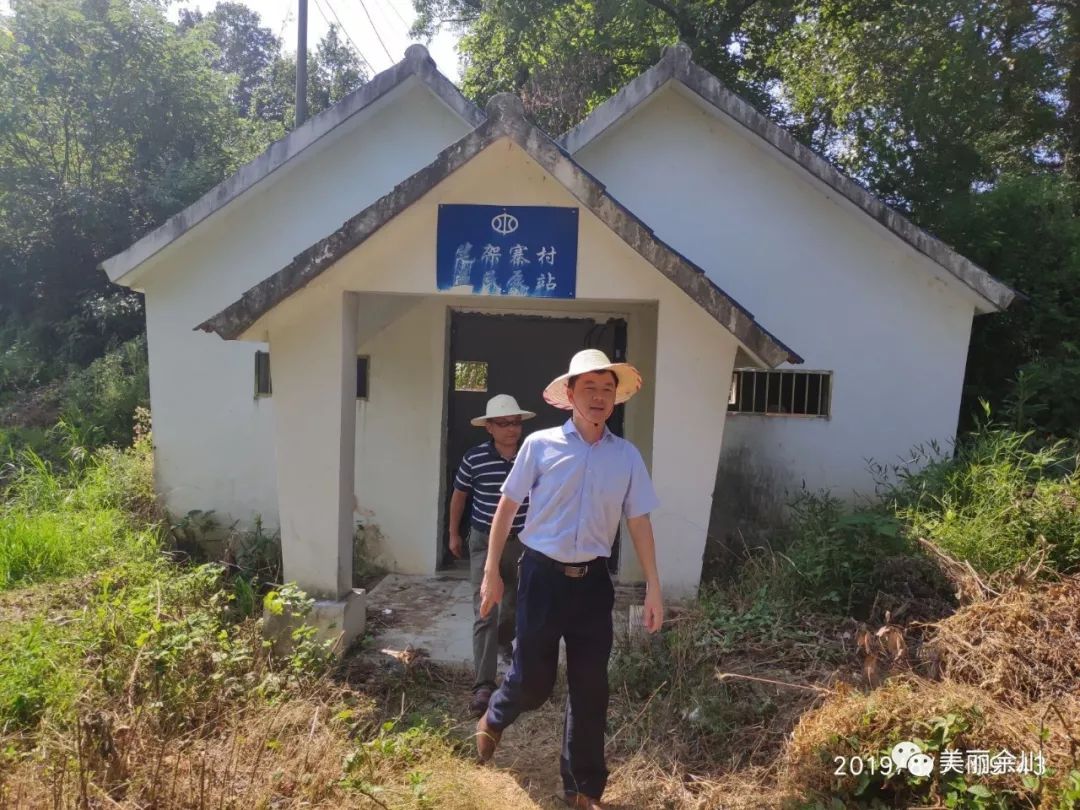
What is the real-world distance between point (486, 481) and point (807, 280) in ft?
12.4

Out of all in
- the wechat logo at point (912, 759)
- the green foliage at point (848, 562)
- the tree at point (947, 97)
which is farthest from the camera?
the tree at point (947, 97)

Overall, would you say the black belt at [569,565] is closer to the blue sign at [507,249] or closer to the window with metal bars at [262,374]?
the blue sign at [507,249]

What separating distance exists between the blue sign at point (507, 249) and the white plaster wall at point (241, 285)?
8.58 ft

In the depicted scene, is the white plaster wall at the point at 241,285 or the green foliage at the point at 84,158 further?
the green foliage at the point at 84,158

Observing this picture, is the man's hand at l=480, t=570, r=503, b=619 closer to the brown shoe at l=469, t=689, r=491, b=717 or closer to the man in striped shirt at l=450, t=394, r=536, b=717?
the man in striped shirt at l=450, t=394, r=536, b=717

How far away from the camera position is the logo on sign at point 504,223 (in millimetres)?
4738

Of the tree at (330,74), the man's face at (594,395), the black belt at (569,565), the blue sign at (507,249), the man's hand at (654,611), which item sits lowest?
the man's hand at (654,611)

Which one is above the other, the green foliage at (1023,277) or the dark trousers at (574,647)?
the green foliage at (1023,277)

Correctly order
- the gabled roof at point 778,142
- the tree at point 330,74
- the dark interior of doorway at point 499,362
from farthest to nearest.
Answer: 1. the tree at point 330,74
2. the dark interior of doorway at point 499,362
3. the gabled roof at point 778,142

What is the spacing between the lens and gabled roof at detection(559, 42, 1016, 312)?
239 inches

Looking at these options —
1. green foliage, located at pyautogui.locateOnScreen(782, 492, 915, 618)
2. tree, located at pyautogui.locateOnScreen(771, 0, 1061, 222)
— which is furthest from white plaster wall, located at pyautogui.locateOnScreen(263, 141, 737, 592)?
tree, located at pyautogui.locateOnScreen(771, 0, 1061, 222)

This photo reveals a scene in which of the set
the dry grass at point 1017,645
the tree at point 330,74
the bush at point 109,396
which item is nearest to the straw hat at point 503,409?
the dry grass at point 1017,645

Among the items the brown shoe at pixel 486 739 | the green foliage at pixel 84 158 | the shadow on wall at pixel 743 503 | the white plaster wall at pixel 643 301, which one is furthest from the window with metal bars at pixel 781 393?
the green foliage at pixel 84 158

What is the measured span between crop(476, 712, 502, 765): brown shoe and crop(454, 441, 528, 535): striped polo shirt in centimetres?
113
